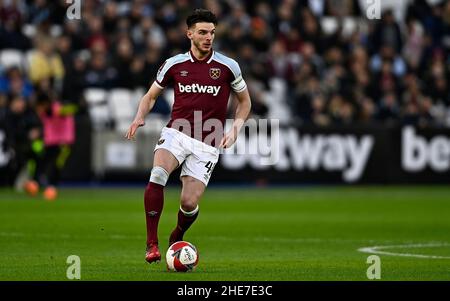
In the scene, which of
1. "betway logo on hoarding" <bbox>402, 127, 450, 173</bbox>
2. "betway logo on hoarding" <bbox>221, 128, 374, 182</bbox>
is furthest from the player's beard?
"betway logo on hoarding" <bbox>402, 127, 450, 173</bbox>

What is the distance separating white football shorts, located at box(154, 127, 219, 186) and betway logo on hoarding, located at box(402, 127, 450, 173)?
52.8ft

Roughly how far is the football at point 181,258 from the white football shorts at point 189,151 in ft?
2.85

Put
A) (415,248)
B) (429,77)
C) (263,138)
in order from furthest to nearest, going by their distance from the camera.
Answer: (429,77) < (263,138) < (415,248)

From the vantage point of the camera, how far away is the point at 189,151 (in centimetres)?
1164

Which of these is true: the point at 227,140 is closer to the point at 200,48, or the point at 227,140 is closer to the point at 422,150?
the point at 200,48

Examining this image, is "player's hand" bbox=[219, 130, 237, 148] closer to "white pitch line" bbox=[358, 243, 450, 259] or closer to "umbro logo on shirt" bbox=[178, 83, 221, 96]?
"umbro logo on shirt" bbox=[178, 83, 221, 96]

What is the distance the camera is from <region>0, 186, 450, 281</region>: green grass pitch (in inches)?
436
